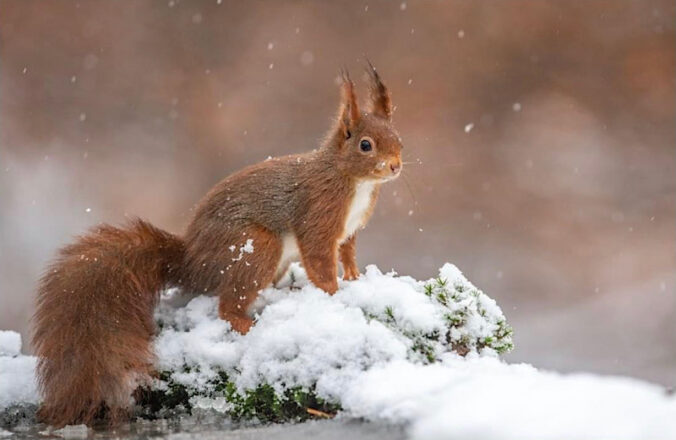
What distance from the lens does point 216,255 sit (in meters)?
2.74

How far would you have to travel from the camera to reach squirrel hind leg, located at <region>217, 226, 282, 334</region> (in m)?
2.70

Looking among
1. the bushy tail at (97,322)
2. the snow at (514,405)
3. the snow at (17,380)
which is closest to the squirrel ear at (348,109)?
the bushy tail at (97,322)

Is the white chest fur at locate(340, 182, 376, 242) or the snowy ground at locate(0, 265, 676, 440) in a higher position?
the white chest fur at locate(340, 182, 376, 242)

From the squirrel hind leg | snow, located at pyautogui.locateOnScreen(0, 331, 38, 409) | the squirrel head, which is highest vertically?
the squirrel head

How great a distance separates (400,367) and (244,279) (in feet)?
1.98

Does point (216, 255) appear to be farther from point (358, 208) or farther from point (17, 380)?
point (17, 380)

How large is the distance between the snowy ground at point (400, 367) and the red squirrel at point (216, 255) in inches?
3.9

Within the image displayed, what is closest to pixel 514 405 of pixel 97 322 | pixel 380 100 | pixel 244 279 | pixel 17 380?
pixel 244 279

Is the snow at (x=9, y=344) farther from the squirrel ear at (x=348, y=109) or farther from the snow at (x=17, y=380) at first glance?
the squirrel ear at (x=348, y=109)

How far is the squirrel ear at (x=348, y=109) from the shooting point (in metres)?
2.84

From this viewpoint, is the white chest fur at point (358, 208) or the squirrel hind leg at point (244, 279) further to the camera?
the white chest fur at point (358, 208)

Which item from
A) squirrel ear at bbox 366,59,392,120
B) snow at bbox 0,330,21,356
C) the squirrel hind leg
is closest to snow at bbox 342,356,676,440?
the squirrel hind leg

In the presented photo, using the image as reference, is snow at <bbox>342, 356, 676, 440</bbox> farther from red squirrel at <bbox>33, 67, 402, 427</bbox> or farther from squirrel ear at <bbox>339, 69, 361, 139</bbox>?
squirrel ear at <bbox>339, 69, 361, 139</bbox>

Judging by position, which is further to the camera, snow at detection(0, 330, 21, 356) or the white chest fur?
snow at detection(0, 330, 21, 356)
